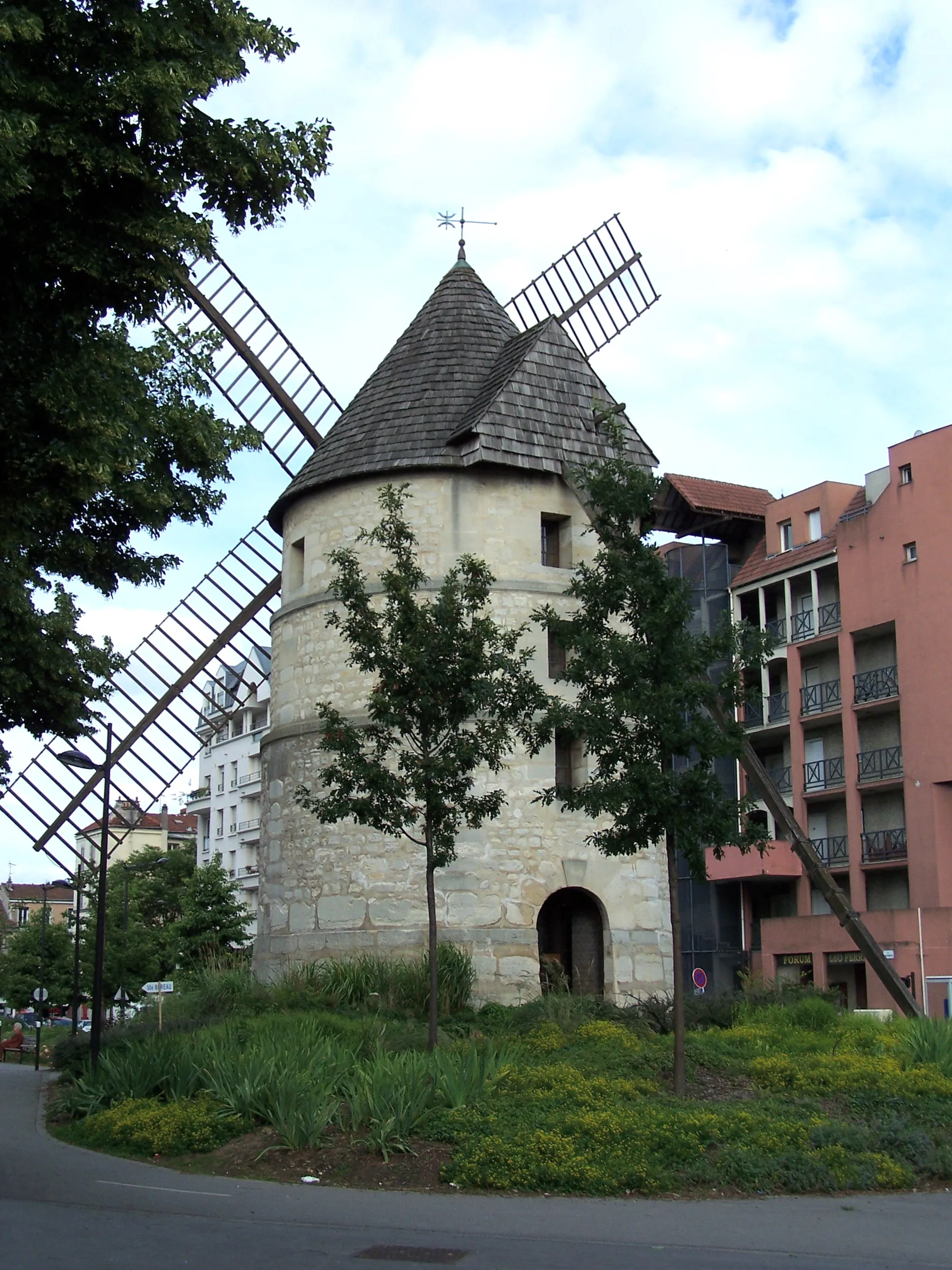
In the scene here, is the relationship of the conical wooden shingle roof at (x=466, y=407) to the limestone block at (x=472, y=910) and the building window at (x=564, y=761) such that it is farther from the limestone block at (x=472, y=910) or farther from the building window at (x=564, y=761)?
the limestone block at (x=472, y=910)

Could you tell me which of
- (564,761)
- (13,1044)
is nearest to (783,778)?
(13,1044)

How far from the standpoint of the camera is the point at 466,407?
78.2 ft

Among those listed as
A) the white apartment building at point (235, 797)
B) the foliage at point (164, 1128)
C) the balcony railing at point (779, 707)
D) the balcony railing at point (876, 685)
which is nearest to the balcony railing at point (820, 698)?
the balcony railing at point (779, 707)

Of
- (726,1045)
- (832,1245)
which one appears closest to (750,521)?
(726,1045)

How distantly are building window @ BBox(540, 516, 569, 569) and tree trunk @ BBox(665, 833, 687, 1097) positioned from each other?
877 cm

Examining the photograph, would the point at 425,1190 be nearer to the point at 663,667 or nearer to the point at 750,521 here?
the point at 663,667

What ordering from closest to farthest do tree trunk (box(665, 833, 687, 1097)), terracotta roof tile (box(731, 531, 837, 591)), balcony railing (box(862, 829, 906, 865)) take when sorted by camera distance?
tree trunk (box(665, 833, 687, 1097)) < balcony railing (box(862, 829, 906, 865)) < terracotta roof tile (box(731, 531, 837, 591))

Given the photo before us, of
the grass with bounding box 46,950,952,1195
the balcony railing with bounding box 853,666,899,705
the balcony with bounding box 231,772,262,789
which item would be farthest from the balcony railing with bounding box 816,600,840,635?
the balcony with bounding box 231,772,262,789

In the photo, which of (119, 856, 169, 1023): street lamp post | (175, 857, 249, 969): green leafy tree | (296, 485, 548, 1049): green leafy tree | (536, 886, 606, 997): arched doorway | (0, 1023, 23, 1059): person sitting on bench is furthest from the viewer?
(175, 857, 249, 969): green leafy tree

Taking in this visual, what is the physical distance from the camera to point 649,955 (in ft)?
72.8

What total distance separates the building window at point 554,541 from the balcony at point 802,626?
22.1 metres

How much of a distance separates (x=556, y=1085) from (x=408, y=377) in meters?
14.4

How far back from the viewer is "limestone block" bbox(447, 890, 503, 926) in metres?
21.1

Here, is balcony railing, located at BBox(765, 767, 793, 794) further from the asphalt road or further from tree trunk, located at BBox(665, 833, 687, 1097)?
the asphalt road
